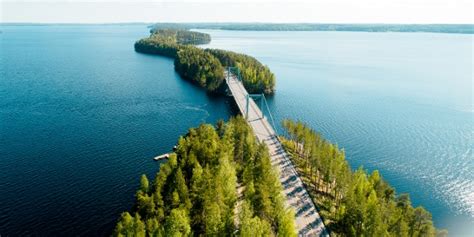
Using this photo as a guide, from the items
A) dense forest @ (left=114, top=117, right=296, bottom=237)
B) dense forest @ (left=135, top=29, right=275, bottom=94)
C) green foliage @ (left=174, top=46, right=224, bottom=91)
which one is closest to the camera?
dense forest @ (left=114, top=117, right=296, bottom=237)

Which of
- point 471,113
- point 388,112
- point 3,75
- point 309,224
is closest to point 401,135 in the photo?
point 388,112

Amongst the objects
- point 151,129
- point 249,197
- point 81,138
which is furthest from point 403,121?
point 81,138

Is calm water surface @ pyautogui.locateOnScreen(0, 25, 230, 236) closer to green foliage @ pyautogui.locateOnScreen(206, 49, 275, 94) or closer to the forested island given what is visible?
the forested island

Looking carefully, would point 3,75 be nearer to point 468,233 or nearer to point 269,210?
point 269,210

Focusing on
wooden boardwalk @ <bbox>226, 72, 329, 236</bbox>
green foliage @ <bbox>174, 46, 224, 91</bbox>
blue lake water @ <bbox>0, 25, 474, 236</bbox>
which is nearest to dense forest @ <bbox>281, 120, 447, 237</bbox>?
wooden boardwalk @ <bbox>226, 72, 329, 236</bbox>

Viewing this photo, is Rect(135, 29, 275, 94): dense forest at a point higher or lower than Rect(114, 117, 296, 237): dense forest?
higher

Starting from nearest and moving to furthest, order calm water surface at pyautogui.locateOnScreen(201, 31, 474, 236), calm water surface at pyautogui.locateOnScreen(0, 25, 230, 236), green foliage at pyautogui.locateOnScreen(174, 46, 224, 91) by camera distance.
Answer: calm water surface at pyautogui.locateOnScreen(0, 25, 230, 236), calm water surface at pyautogui.locateOnScreen(201, 31, 474, 236), green foliage at pyautogui.locateOnScreen(174, 46, 224, 91)
